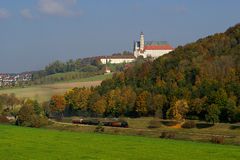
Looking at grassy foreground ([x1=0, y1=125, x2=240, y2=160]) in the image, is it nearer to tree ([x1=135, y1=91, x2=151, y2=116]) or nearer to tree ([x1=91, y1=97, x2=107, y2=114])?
tree ([x1=135, y1=91, x2=151, y2=116])

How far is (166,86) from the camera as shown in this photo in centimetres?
10319

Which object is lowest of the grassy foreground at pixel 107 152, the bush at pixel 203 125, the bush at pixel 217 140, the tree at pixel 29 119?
the bush at pixel 217 140

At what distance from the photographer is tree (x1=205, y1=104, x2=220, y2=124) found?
79.7m

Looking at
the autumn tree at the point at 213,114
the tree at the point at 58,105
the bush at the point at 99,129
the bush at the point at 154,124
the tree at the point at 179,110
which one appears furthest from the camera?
the tree at the point at 58,105

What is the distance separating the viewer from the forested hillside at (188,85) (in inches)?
3401

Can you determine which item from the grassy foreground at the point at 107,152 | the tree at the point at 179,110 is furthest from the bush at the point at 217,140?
the tree at the point at 179,110

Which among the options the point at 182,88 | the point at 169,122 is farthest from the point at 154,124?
the point at 182,88

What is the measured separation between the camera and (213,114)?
80.2 m

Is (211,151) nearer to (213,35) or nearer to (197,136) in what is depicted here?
(197,136)

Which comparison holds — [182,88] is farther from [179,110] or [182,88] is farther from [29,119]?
[29,119]

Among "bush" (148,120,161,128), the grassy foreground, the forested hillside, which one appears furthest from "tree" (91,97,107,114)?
the grassy foreground

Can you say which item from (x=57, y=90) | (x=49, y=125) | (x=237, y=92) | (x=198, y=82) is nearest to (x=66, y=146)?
(x=49, y=125)

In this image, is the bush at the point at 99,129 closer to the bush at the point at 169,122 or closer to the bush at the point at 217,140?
the bush at the point at 169,122

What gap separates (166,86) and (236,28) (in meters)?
34.7
